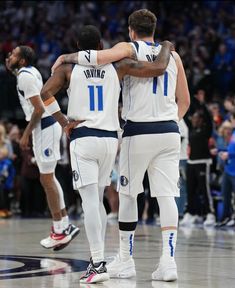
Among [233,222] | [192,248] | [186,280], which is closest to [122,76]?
[186,280]

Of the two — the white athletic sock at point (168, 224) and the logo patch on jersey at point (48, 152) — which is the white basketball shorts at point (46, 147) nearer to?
the logo patch on jersey at point (48, 152)

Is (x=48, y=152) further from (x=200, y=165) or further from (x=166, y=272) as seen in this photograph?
(x=200, y=165)

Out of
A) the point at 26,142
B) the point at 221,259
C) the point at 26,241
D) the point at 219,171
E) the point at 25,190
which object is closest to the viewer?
the point at 221,259

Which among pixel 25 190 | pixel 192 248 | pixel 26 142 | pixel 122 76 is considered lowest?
pixel 25 190

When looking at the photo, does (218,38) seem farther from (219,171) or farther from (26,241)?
(26,241)

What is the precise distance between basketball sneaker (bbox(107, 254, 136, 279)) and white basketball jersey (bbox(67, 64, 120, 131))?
1.23m

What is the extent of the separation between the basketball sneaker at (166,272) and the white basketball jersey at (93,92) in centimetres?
127

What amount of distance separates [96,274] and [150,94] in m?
1.63

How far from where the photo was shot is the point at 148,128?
7.59 meters

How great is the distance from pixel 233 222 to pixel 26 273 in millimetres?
7051

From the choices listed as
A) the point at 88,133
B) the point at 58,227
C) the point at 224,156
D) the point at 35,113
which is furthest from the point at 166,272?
the point at 224,156

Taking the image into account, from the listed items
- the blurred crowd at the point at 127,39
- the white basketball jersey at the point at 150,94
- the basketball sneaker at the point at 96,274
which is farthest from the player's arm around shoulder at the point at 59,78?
the blurred crowd at the point at 127,39

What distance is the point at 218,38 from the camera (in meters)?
20.8

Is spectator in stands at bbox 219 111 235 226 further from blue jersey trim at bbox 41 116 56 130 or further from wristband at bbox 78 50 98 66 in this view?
wristband at bbox 78 50 98 66
